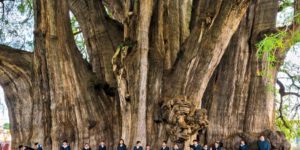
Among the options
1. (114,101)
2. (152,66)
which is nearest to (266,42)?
(152,66)

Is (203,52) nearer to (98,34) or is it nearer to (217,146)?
(217,146)

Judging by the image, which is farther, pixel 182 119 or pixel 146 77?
pixel 146 77

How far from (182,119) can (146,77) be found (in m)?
0.97

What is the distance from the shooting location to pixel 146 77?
7266 mm

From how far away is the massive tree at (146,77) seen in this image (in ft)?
23.3

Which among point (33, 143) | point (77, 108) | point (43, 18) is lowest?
point (33, 143)

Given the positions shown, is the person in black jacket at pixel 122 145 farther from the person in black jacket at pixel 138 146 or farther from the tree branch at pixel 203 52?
the tree branch at pixel 203 52

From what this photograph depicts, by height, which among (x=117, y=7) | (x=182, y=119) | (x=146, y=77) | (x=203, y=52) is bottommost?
(x=182, y=119)

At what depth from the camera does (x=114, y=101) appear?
26.1 ft

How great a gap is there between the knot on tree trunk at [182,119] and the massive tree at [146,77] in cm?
2

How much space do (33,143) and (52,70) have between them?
4.38ft

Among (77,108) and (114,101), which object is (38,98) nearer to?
(77,108)

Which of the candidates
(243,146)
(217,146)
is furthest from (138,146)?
(243,146)

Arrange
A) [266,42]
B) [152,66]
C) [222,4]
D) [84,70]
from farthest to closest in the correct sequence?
[84,70]
[152,66]
[222,4]
[266,42]
